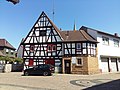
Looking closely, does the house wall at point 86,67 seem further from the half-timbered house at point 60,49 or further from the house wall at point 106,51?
the house wall at point 106,51

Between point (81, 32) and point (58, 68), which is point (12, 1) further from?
point (81, 32)

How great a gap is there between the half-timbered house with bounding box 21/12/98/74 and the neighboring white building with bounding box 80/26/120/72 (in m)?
1.35

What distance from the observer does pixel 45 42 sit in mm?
33625

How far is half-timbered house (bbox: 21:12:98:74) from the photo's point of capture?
31188 mm

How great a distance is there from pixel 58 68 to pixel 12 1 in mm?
25612

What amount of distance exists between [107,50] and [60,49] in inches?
380

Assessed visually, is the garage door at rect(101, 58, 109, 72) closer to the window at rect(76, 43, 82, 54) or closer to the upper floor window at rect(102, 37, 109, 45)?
the upper floor window at rect(102, 37, 109, 45)

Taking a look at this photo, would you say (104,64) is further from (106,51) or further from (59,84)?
(59,84)

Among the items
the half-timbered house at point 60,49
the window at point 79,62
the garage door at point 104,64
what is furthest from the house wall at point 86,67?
the garage door at point 104,64

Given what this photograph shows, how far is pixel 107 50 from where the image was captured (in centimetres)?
3597

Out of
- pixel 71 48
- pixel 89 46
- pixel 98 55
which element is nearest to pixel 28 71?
pixel 71 48

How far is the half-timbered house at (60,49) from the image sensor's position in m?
31.2

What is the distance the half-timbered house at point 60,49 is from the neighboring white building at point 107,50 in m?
1.35

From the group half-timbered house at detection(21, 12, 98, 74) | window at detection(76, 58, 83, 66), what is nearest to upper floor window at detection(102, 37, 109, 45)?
Answer: half-timbered house at detection(21, 12, 98, 74)
